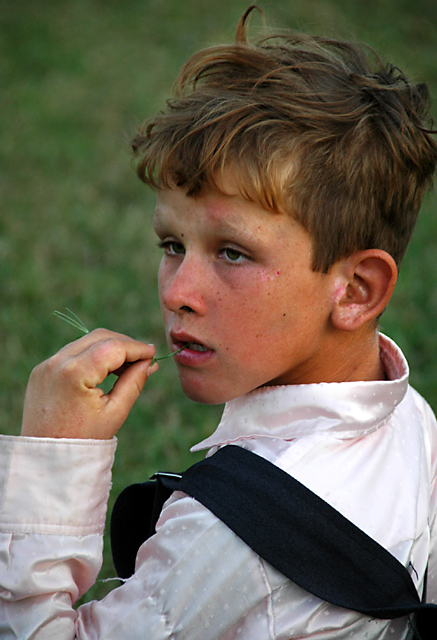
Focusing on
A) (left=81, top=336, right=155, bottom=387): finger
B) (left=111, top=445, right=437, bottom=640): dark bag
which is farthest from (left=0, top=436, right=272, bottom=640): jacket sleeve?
(left=81, top=336, right=155, bottom=387): finger

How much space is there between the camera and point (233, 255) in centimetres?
178

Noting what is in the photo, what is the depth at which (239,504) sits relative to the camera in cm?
153

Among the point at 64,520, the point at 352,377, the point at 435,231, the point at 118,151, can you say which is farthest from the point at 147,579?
the point at 118,151

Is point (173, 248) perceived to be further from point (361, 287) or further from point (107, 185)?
point (107, 185)

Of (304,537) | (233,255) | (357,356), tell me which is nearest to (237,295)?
(233,255)

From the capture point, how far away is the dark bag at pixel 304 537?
59.6 inches

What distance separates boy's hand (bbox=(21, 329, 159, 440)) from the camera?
5.63 feet

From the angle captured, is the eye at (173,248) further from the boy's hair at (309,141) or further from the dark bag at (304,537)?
the dark bag at (304,537)

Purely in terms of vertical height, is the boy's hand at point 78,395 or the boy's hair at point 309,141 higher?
the boy's hair at point 309,141

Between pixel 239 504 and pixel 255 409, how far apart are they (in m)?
0.34

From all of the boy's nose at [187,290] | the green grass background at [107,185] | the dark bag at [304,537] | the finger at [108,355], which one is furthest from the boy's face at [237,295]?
the green grass background at [107,185]

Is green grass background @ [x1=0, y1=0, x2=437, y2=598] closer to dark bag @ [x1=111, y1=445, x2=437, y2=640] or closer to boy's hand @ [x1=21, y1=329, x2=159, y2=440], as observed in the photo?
boy's hand @ [x1=21, y1=329, x2=159, y2=440]

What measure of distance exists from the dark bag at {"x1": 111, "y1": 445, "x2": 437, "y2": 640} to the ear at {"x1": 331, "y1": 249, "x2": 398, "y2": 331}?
0.46 metres

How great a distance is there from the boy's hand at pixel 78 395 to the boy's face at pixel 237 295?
6.9 inches
